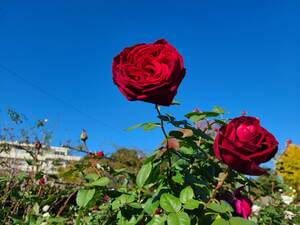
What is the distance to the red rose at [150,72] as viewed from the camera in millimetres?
1155

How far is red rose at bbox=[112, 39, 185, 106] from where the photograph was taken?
1.16 metres

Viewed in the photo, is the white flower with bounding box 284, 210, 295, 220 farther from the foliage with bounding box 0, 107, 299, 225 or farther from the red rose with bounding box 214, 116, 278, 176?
the red rose with bounding box 214, 116, 278, 176

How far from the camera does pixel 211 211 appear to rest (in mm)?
1279

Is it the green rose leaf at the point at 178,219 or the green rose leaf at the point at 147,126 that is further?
the green rose leaf at the point at 147,126

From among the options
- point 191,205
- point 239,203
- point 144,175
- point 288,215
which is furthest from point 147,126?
point 288,215

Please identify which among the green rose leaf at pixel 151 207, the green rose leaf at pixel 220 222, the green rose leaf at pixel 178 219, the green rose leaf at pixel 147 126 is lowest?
the green rose leaf at pixel 178 219

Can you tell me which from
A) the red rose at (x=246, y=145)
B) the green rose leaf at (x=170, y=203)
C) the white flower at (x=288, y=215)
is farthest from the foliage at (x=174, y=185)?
the white flower at (x=288, y=215)

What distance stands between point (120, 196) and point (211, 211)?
346 millimetres

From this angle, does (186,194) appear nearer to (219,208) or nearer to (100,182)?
(219,208)

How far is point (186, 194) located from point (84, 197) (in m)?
0.32

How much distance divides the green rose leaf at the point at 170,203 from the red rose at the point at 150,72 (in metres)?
0.26

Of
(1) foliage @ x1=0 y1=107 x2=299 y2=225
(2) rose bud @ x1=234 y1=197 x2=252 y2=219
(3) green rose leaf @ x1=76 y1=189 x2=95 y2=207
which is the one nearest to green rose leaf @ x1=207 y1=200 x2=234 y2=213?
(1) foliage @ x1=0 y1=107 x2=299 y2=225

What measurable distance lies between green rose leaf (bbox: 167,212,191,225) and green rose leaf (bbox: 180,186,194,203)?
7cm

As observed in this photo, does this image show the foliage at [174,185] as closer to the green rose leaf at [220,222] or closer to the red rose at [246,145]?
the green rose leaf at [220,222]
